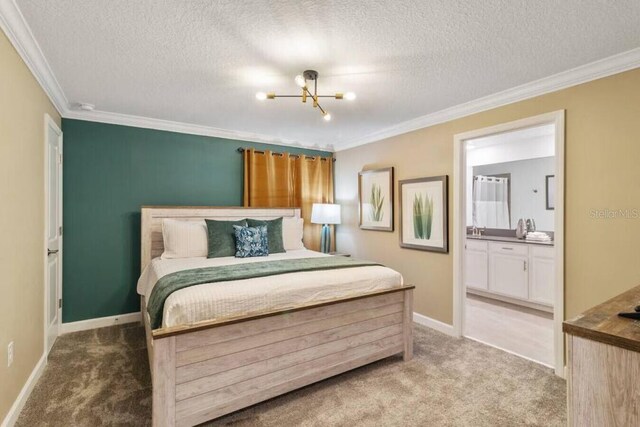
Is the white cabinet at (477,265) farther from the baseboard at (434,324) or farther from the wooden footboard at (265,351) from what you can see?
the wooden footboard at (265,351)

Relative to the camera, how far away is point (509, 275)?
4469mm

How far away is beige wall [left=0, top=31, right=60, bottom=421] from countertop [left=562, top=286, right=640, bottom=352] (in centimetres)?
282

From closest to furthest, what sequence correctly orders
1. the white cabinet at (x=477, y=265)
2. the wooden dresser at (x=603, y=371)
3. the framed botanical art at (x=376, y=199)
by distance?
the wooden dresser at (x=603, y=371), the framed botanical art at (x=376, y=199), the white cabinet at (x=477, y=265)

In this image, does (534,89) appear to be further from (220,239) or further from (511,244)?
(220,239)

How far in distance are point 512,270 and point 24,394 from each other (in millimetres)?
5268

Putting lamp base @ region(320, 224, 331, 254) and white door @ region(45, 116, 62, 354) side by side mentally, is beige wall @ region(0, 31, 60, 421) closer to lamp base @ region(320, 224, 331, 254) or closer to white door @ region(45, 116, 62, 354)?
white door @ region(45, 116, 62, 354)

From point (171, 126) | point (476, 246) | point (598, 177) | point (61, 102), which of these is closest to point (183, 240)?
point (171, 126)

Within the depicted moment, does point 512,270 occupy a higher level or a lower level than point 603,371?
lower

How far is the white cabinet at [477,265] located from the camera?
4.78m

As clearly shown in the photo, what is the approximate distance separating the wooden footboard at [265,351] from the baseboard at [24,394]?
769 mm

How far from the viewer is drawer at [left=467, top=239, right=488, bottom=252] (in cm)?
482

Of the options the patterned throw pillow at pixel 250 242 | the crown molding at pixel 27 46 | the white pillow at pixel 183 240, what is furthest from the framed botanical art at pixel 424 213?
the crown molding at pixel 27 46

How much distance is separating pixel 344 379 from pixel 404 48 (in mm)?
2497

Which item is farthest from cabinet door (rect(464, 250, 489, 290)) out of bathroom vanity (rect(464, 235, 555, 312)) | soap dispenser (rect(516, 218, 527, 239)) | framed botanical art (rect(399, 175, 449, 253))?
framed botanical art (rect(399, 175, 449, 253))
